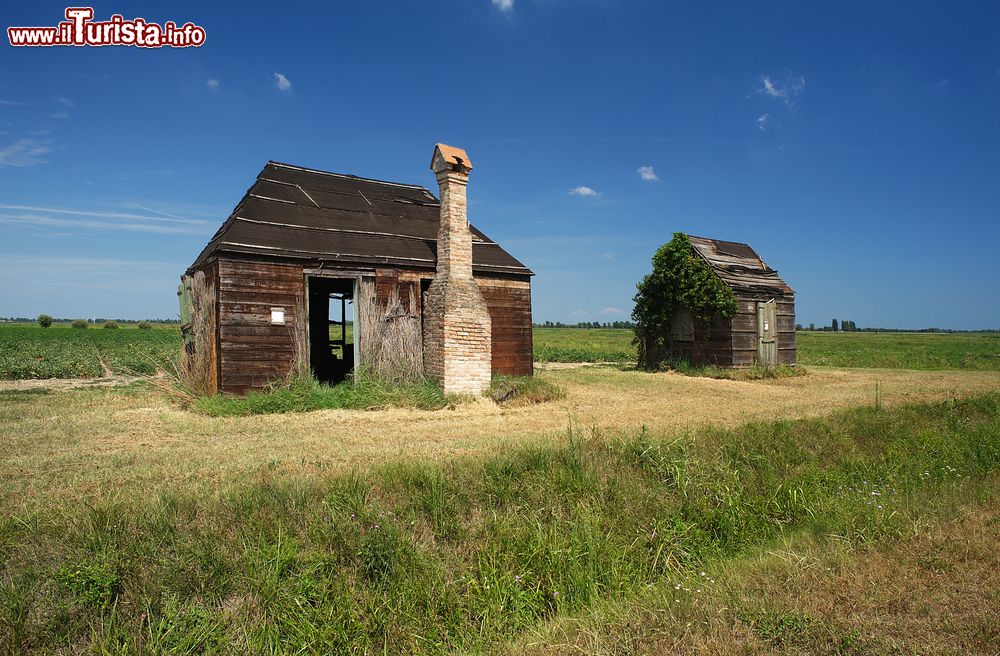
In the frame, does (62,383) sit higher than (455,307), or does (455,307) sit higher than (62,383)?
(455,307)

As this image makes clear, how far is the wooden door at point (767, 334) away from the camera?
19.1 meters

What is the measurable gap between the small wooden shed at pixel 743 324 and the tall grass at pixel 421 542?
481 inches

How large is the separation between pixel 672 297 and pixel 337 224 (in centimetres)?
1236

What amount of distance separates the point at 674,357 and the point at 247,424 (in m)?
15.8

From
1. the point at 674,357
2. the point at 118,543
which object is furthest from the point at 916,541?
the point at 674,357

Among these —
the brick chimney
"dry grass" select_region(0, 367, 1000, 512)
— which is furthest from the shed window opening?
the brick chimney

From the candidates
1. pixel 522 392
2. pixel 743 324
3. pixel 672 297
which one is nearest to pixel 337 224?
pixel 522 392

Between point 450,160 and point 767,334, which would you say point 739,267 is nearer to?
point 767,334

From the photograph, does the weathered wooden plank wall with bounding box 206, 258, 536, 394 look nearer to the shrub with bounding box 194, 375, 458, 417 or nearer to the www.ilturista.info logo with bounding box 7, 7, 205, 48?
the shrub with bounding box 194, 375, 458, 417

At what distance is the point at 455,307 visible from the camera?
474 inches

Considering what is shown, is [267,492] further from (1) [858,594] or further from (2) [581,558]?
(1) [858,594]

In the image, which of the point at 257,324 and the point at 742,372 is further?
the point at 742,372

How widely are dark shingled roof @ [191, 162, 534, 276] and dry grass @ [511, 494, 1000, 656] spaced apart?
10.2m

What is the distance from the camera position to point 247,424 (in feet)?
30.0
